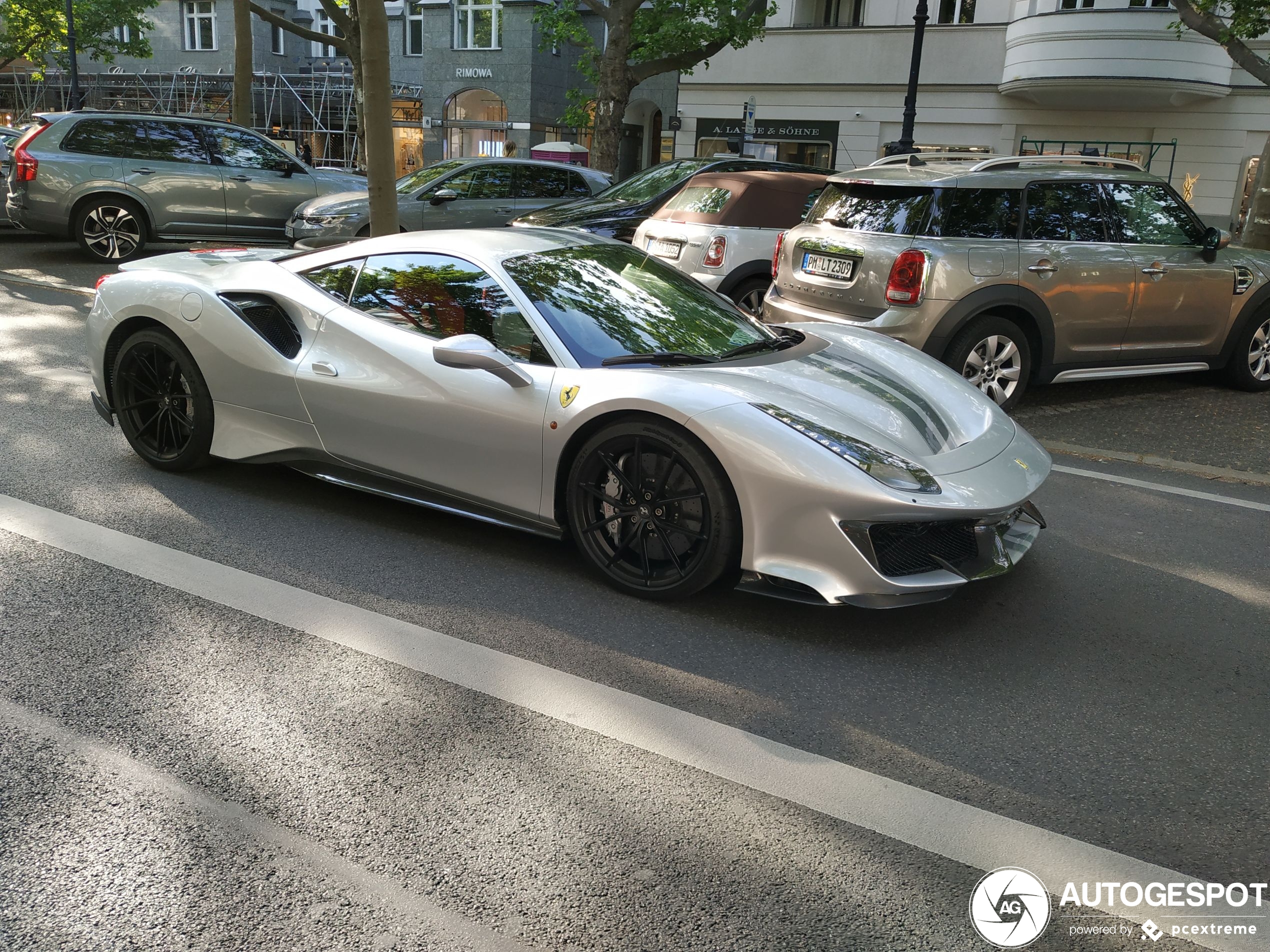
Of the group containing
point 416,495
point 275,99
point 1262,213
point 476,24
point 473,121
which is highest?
point 476,24

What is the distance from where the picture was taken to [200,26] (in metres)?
44.0

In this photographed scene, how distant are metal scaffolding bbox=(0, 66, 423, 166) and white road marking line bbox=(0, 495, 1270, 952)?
36.1 m

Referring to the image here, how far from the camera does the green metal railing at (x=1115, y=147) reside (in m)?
25.0

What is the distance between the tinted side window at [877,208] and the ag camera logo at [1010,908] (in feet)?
18.4

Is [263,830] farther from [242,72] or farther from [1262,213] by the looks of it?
[242,72]

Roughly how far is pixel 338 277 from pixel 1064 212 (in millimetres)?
5299

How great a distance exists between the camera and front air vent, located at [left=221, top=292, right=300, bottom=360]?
15.8 feet

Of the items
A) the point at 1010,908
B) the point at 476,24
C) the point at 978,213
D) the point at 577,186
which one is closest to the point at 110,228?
the point at 577,186

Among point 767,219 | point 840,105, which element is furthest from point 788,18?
point 767,219

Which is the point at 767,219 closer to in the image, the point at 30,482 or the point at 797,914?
the point at 30,482

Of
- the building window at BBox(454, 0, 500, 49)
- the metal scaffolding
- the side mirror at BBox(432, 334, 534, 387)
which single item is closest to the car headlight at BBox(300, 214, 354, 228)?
the side mirror at BBox(432, 334, 534, 387)

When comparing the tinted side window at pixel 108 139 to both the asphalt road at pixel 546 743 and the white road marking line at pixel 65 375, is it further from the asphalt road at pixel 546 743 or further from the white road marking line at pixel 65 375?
the asphalt road at pixel 546 743

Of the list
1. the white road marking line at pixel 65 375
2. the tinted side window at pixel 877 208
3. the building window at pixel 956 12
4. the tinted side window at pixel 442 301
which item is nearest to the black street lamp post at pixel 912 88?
the building window at pixel 956 12

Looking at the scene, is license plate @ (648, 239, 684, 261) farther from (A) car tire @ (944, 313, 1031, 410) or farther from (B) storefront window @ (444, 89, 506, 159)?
(B) storefront window @ (444, 89, 506, 159)
